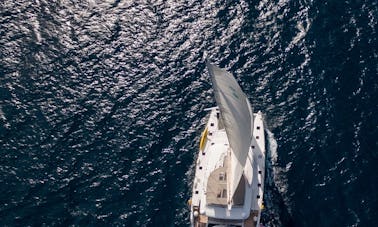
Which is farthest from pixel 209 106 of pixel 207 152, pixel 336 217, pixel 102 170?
pixel 336 217

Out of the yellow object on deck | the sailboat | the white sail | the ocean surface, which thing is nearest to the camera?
the sailboat

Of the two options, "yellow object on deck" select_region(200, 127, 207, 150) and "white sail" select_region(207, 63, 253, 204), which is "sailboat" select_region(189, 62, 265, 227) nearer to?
"white sail" select_region(207, 63, 253, 204)

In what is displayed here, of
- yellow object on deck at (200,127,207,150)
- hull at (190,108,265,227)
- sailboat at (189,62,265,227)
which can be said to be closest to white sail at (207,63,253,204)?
sailboat at (189,62,265,227)

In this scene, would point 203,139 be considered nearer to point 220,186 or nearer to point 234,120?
point 234,120

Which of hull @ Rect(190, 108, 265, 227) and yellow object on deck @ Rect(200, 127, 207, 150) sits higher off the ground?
yellow object on deck @ Rect(200, 127, 207, 150)

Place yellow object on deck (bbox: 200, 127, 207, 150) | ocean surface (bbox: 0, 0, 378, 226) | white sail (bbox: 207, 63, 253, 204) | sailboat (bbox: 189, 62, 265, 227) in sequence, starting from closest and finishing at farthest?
sailboat (bbox: 189, 62, 265, 227) < white sail (bbox: 207, 63, 253, 204) < ocean surface (bbox: 0, 0, 378, 226) < yellow object on deck (bbox: 200, 127, 207, 150)

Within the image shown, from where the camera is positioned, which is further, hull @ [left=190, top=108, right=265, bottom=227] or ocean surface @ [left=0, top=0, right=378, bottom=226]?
ocean surface @ [left=0, top=0, right=378, bottom=226]

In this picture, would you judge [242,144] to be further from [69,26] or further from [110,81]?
[69,26]

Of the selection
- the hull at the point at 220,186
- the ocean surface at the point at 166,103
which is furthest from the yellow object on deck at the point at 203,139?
the ocean surface at the point at 166,103

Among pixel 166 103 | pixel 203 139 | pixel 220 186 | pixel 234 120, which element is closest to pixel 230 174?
pixel 220 186
